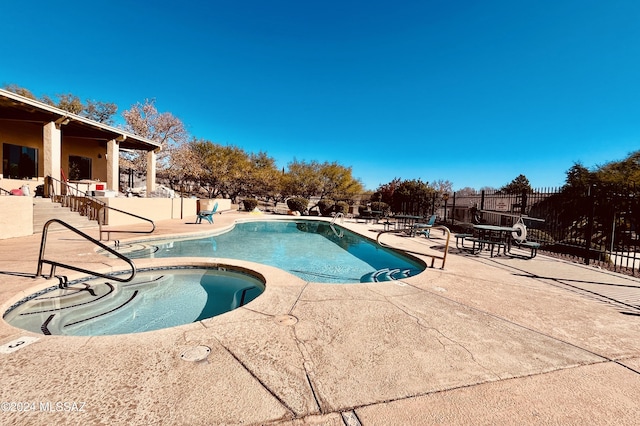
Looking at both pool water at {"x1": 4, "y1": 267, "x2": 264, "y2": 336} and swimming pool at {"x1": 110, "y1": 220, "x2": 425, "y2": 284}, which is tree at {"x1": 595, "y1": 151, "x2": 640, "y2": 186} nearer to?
swimming pool at {"x1": 110, "y1": 220, "x2": 425, "y2": 284}

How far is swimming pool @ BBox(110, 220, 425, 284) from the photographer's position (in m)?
6.49

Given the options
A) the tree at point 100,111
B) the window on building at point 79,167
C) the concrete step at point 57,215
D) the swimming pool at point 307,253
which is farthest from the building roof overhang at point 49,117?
the tree at point 100,111

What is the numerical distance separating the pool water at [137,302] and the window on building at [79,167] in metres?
15.9

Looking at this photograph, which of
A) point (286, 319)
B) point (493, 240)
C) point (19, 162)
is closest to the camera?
Result: point (286, 319)

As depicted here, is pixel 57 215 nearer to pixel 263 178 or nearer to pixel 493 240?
pixel 493 240

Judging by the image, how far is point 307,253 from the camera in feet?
28.6

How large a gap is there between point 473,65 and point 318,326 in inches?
883

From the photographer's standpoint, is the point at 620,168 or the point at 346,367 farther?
the point at 620,168

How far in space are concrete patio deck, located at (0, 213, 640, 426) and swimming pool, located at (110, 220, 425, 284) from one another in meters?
2.87

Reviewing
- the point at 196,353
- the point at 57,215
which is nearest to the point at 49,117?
the point at 57,215

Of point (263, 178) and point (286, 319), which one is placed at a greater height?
point (263, 178)

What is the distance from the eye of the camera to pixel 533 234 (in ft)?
34.1

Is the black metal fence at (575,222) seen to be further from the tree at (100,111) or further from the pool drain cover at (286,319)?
the tree at (100,111)

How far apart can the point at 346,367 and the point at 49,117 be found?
47.4ft
